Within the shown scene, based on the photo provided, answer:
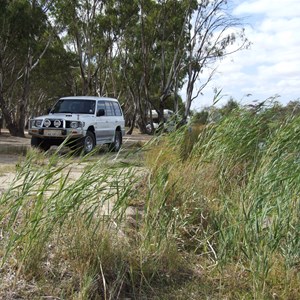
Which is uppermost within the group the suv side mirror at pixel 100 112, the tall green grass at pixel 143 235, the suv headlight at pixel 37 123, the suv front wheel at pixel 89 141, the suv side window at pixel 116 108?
the suv side window at pixel 116 108

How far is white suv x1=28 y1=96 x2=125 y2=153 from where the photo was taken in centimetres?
1397

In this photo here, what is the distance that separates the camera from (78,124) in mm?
13930

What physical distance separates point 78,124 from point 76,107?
132cm

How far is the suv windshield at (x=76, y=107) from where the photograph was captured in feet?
49.3

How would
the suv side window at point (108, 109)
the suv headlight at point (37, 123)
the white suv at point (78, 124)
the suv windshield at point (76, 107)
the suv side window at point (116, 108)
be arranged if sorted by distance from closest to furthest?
the white suv at point (78, 124) < the suv headlight at point (37, 123) < the suv windshield at point (76, 107) < the suv side window at point (108, 109) < the suv side window at point (116, 108)

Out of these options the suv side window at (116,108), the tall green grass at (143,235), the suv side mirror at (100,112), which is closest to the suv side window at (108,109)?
the suv side window at (116,108)

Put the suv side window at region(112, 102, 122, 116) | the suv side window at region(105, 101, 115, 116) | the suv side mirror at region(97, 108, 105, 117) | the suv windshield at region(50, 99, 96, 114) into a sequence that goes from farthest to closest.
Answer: the suv side window at region(112, 102, 122, 116)
the suv side window at region(105, 101, 115, 116)
the suv side mirror at region(97, 108, 105, 117)
the suv windshield at region(50, 99, 96, 114)

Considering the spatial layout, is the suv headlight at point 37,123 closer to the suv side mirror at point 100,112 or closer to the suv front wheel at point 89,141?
the suv front wheel at point 89,141

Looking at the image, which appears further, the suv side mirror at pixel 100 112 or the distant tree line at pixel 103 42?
the distant tree line at pixel 103 42

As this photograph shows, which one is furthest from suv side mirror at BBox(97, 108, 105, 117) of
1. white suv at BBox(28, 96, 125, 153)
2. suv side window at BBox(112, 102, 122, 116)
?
suv side window at BBox(112, 102, 122, 116)

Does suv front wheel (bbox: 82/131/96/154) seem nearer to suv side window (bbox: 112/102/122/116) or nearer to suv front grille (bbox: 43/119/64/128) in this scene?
suv front grille (bbox: 43/119/64/128)

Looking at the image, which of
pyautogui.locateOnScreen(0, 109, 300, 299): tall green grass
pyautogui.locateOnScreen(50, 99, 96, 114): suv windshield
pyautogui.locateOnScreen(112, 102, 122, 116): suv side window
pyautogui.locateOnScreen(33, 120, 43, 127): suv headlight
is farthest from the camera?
pyautogui.locateOnScreen(112, 102, 122, 116): suv side window

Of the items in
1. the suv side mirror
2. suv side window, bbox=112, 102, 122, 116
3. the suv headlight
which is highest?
suv side window, bbox=112, 102, 122, 116

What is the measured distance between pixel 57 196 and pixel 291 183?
2.42 m
